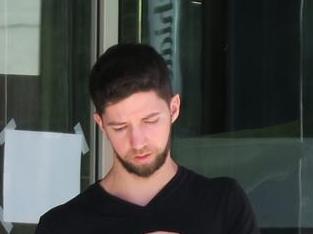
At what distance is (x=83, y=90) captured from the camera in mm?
3625

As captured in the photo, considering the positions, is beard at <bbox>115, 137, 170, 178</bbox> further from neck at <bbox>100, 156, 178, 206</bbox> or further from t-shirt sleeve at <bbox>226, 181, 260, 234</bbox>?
t-shirt sleeve at <bbox>226, 181, 260, 234</bbox>

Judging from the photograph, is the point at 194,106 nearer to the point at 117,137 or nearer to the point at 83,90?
the point at 83,90

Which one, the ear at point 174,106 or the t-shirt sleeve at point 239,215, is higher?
the ear at point 174,106

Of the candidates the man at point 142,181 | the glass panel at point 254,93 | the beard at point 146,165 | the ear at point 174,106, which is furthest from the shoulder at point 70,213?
the glass panel at point 254,93

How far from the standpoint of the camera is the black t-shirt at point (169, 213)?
71.2 inches

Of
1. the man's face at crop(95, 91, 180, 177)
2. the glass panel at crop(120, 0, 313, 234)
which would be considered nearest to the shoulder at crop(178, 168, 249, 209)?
the man's face at crop(95, 91, 180, 177)

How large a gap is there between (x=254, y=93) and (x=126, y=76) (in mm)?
2185

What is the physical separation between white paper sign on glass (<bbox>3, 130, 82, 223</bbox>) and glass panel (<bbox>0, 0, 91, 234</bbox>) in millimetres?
38

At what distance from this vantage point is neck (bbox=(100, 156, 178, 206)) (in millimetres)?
1849

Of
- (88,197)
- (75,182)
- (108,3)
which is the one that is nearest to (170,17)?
(108,3)

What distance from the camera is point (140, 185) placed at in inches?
73.0

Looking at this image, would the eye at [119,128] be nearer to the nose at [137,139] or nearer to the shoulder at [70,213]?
the nose at [137,139]

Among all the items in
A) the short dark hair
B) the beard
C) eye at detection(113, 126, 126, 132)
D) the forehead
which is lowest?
the beard

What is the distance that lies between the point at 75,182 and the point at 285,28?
47.0 inches
